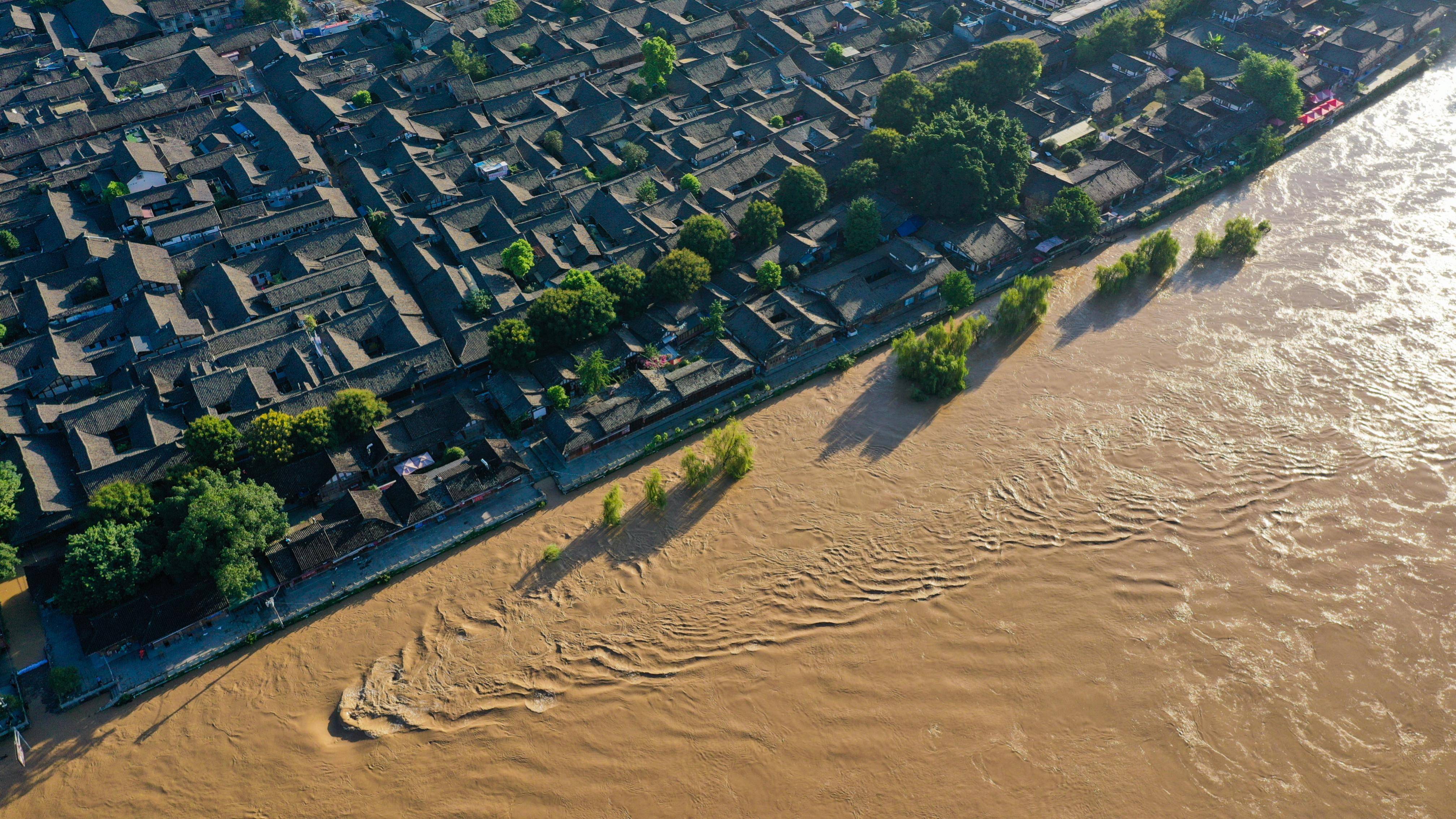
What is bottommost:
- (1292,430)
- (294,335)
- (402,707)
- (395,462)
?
(1292,430)

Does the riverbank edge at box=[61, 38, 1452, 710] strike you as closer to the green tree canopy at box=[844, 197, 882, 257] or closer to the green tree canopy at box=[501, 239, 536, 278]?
the green tree canopy at box=[844, 197, 882, 257]

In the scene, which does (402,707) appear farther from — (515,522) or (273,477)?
(273,477)

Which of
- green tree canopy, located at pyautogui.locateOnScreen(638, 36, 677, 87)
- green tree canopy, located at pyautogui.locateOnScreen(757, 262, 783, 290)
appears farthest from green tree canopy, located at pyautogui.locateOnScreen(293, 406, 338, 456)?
green tree canopy, located at pyautogui.locateOnScreen(638, 36, 677, 87)

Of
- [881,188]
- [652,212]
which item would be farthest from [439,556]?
[881,188]

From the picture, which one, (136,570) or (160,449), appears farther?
(160,449)

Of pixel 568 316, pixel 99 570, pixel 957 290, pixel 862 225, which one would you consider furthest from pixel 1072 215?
pixel 99 570

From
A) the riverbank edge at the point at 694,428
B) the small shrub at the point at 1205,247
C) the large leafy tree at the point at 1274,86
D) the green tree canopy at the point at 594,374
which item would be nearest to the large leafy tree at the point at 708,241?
the riverbank edge at the point at 694,428

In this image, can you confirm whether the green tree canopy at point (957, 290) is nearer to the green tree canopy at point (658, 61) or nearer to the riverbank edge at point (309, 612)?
the riverbank edge at point (309, 612)
